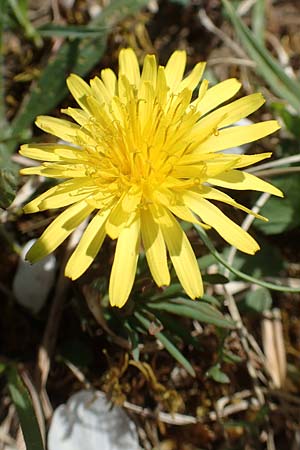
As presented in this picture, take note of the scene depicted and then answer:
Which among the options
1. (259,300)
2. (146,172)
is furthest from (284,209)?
(146,172)

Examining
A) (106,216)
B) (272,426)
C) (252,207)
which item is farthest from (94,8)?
(272,426)

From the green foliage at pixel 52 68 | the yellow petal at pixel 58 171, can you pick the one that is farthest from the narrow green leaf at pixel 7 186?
the green foliage at pixel 52 68

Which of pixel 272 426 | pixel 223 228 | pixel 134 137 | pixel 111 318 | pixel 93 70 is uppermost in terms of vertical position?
pixel 93 70

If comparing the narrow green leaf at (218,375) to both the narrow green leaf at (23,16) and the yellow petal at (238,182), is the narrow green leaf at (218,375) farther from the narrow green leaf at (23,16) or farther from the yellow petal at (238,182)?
the narrow green leaf at (23,16)

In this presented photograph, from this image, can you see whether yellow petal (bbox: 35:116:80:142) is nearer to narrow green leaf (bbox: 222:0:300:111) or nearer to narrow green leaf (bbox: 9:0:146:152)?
narrow green leaf (bbox: 9:0:146:152)

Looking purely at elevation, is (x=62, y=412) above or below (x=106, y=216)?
below

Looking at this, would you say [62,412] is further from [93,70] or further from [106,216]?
[93,70]

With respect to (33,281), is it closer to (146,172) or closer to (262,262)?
(146,172)
